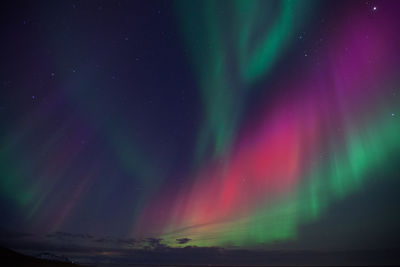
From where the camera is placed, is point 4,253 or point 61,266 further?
point 4,253

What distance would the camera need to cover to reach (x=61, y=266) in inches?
2213

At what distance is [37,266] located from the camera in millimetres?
52156

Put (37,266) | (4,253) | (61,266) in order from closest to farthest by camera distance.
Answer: (37,266) → (61,266) → (4,253)

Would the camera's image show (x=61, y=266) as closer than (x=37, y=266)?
No

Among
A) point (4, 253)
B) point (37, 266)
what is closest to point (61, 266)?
point (37, 266)

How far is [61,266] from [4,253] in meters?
27.9

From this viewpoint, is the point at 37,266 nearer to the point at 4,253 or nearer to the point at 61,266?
the point at 61,266

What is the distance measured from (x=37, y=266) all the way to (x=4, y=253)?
29032 mm

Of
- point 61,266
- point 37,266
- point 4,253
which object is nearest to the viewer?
point 37,266

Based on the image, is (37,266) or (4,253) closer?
(37,266)

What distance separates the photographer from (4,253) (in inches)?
2849

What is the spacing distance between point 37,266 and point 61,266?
16.7ft
